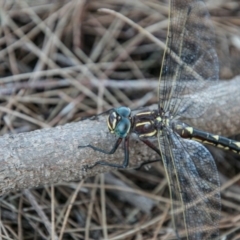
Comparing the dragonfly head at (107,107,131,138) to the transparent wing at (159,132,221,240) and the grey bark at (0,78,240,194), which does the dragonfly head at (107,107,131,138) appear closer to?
the grey bark at (0,78,240,194)

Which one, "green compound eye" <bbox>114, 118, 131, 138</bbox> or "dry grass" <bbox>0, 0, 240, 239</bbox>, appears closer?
"green compound eye" <bbox>114, 118, 131, 138</bbox>

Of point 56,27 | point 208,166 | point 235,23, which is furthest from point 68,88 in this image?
point 235,23

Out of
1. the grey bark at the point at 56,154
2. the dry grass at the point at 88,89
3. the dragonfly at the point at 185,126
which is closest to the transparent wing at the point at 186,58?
the dragonfly at the point at 185,126

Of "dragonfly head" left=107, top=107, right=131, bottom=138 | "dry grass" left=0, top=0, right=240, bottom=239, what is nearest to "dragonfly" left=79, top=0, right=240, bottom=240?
"dragonfly head" left=107, top=107, right=131, bottom=138

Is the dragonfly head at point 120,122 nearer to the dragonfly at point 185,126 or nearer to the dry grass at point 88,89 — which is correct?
the dragonfly at point 185,126

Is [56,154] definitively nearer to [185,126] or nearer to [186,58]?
[185,126]

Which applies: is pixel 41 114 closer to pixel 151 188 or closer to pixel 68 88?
pixel 68 88
